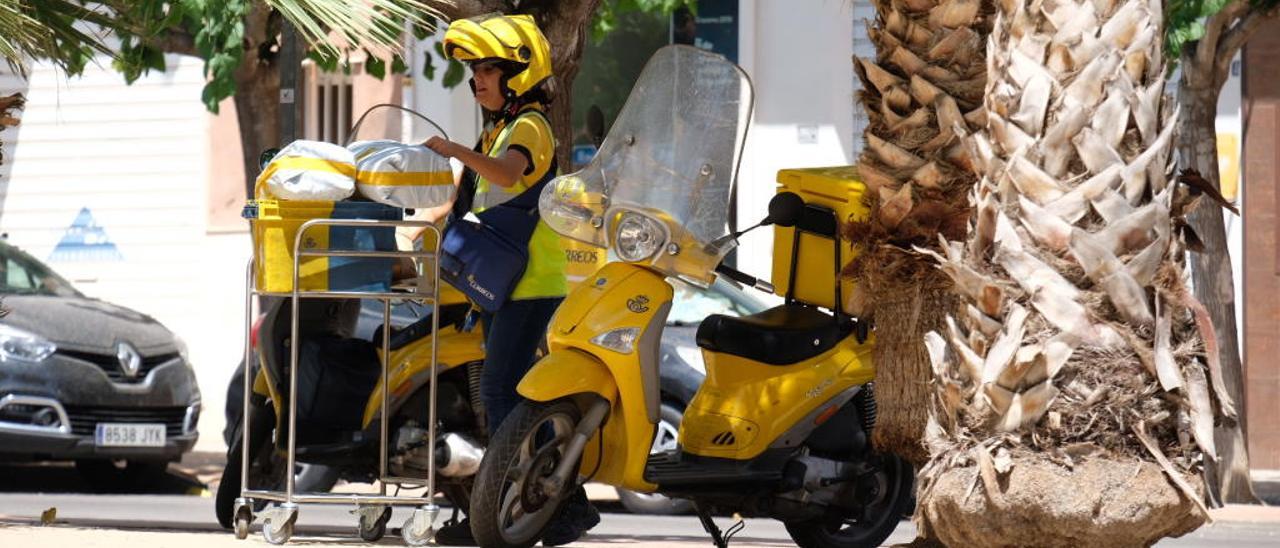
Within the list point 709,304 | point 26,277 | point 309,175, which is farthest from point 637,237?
point 26,277

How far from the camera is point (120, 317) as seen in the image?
12539mm

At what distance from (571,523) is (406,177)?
1.32 m

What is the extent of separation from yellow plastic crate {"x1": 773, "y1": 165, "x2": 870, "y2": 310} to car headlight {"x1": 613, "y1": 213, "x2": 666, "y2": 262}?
0.51 m

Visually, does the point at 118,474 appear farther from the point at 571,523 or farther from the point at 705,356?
the point at 705,356

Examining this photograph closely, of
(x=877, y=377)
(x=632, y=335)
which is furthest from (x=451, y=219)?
(x=877, y=377)

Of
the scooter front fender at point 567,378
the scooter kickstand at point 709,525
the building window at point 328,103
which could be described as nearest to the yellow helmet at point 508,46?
the scooter front fender at point 567,378

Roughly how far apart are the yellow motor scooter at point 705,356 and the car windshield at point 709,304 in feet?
14.3

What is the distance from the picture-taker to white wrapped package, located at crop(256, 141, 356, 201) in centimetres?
696

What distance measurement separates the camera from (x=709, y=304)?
38.6 ft

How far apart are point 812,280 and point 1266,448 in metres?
9.96

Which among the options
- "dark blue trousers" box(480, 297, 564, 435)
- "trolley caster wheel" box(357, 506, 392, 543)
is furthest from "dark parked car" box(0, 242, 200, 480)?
"dark blue trousers" box(480, 297, 564, 435)

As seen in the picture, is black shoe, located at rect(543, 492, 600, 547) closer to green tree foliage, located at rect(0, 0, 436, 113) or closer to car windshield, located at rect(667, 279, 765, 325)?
green tree foliage, located at rect(0, 0, 436, 113)

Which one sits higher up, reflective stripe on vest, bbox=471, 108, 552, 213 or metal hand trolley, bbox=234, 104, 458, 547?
reflective stripe on vest, bbox=471, 108, 552, 213

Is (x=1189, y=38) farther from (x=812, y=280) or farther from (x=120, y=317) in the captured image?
(x=120, y=317)
